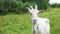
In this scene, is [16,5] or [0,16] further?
[16,5]

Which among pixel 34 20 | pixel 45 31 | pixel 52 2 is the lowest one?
pixel 52 2

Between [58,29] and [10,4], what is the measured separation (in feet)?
15.6

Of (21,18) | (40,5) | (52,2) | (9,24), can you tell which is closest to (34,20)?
(9,24)

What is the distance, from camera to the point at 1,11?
15250 millimetres

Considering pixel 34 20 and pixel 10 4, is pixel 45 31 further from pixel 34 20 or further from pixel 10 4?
pixel 10 4

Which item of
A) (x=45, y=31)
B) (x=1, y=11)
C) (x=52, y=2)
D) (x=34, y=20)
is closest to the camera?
(x=34, y=20)

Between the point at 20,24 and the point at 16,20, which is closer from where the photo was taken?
the point at 20,24

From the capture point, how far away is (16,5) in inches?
621

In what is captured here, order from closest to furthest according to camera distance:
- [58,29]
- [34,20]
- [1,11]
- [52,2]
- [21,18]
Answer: [34,20]
[58,29]
[21,18]
[1,11]
[52,2]

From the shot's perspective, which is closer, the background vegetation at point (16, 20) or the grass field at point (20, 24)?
the grass field at point (20, 24)

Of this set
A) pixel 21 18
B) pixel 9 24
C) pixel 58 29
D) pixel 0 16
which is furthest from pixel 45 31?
pixel 0 16

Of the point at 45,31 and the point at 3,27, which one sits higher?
the point at 45,31

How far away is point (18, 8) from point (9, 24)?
3.27 metres

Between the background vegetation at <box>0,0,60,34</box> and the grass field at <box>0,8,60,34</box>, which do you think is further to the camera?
the background vegetation at <box>0,0,60,34</box>
